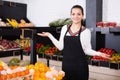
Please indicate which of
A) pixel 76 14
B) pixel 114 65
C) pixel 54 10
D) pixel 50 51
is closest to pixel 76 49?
pixel 76 14

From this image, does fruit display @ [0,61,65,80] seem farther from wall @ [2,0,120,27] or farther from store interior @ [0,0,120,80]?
wall @ [2,0,120,27]

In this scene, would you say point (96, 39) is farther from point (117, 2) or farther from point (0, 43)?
point (0, 43)

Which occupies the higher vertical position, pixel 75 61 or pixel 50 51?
pixel 75 61

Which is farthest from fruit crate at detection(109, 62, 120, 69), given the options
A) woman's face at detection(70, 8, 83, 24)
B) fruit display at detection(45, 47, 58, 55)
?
woman's face at detection(70, 8, 83, 24)

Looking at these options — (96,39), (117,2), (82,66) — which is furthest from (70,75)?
(117,2)

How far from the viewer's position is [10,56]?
5.29 m

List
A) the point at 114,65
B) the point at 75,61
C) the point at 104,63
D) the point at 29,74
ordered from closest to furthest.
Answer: the point at 29,74 → the point at 75,61 → the point at 114,65 → the point at 104,63

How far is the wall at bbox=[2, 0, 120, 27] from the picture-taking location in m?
5.35

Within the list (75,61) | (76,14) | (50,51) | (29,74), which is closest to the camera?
(29,74)

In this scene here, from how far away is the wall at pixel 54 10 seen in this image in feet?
17.6

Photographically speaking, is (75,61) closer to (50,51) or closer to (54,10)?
(50,51)

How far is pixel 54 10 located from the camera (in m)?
6.49

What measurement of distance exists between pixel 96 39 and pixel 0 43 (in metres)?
2.31

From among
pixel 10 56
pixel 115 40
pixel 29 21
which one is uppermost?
pixel 29 21
